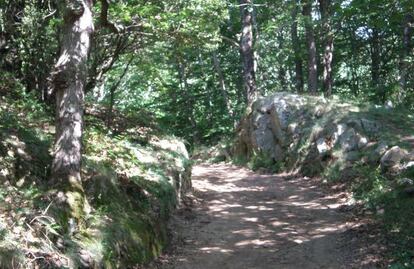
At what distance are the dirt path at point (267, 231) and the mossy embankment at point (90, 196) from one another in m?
0.59

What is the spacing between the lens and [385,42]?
24531 millimetres

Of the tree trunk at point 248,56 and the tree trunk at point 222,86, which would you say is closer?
the tree trunk at point 248,56

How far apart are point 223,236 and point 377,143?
511cm

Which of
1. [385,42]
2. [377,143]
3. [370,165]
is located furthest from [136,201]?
[385,42]

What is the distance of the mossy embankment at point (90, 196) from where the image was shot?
4.80 meters

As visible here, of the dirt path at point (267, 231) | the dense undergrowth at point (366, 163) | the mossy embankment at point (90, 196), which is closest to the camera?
the mossy embankment at point (90, 196)

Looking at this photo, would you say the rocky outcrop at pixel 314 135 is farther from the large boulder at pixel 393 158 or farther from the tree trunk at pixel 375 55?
the tree trunk at pixel 375 55

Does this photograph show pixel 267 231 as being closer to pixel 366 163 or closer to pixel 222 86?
pixel 366 163

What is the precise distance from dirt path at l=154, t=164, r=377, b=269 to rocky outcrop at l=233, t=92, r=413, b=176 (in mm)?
1118

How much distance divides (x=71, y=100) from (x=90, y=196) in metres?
1.45

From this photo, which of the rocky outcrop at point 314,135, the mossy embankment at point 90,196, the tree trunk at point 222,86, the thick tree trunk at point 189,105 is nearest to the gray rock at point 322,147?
the rocky outcrop at point 314,135

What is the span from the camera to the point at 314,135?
1338cm

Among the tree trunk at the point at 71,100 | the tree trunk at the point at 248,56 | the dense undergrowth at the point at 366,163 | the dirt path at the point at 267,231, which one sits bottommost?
the dirt path at the point at 267,231

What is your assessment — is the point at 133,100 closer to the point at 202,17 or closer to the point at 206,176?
the point at 206,176
